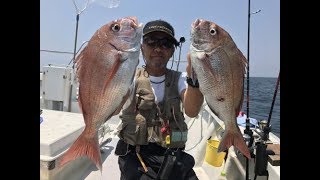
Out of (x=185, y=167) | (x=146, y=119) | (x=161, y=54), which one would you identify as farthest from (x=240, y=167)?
(x=161, y=54)

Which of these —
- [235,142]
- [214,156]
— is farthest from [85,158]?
[235,142]

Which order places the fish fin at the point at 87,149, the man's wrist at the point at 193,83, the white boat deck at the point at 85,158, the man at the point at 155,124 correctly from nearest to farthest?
1. the fish fin at the point at 87,149
2. the man's wrist at the point at 193,83
3. the man at the point at 155,124
4. the white boat deck at the point at 85,158

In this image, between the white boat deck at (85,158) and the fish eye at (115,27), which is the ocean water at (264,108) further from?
the fish eye at (115,27)

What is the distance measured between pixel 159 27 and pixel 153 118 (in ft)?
2.58

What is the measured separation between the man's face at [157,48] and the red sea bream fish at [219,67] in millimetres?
534

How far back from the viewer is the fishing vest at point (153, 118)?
2604 millimetres

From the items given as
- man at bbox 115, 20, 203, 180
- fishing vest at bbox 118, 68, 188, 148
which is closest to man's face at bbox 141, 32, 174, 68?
man at bbox 115, 20, 203, 180

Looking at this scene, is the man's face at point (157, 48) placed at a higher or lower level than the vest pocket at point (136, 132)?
higher

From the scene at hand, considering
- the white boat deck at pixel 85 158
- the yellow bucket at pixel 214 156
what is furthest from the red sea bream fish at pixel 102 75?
the yellow bucket at pixel 214 156

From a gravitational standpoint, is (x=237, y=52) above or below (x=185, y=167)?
above

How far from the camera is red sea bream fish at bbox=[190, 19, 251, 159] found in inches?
76.5

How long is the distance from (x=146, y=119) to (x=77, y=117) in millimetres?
2712
